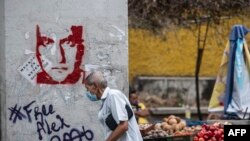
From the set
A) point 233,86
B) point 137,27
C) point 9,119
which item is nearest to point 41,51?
point 9,119

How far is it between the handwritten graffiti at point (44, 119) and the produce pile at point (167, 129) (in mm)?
1222

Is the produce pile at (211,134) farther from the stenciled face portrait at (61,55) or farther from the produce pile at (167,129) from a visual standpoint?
the stenciled face portrait at (61,55)

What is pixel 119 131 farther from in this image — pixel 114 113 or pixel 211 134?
pixel 211 134

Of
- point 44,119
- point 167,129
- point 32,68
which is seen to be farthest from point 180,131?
point 32,68

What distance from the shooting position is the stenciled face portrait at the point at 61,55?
9.18m

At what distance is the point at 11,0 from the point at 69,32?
81cm

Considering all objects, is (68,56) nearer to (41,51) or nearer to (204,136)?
(41,51)

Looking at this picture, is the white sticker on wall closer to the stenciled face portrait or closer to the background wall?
the stenciled face portrait

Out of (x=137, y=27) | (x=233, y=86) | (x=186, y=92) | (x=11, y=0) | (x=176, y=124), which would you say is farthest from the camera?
(x=186, y=92)

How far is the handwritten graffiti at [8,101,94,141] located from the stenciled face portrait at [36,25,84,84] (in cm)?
35

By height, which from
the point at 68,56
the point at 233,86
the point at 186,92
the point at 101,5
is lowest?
the point at 186,92

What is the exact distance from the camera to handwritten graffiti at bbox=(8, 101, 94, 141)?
9.15 meters

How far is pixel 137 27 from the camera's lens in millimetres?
15773

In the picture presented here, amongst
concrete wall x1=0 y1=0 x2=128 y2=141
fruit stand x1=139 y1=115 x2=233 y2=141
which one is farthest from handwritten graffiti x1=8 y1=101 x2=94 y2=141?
fruit stand x1=139 y1=115 x2=233 y2=141
